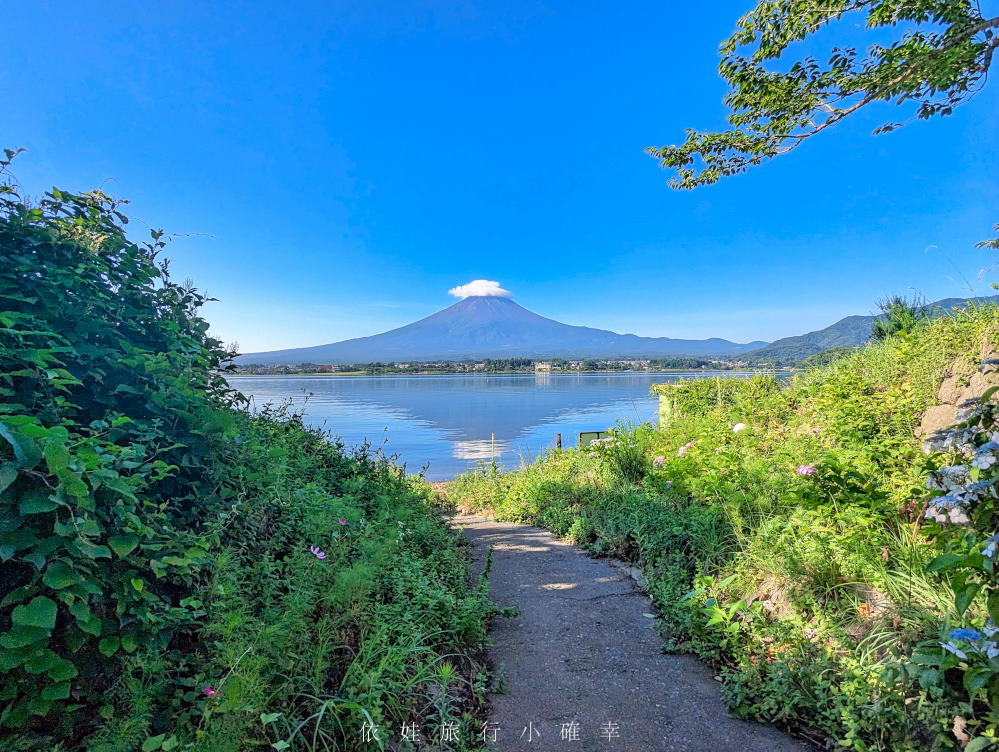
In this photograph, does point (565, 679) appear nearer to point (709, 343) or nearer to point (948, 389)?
point (948, 389)

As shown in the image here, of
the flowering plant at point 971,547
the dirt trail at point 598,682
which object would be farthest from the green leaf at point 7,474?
the flowering plant at point 971,547

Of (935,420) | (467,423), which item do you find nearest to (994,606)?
(935,420)

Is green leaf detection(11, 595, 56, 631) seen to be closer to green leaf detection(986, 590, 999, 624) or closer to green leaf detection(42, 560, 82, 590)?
green leaf detection(42, 560, 82, 590)

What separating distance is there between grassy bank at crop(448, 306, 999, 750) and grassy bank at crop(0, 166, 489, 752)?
1751 mm

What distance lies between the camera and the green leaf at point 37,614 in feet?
3.92

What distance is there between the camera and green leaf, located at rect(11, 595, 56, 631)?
1.20m

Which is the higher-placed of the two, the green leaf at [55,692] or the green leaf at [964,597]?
the green leaf at [55,692]

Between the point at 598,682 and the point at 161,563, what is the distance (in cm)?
255

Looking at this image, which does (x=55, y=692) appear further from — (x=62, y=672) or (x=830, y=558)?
(x=830, y=558)

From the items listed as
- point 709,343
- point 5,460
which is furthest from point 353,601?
point 709,343

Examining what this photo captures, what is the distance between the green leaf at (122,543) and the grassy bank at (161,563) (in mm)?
11

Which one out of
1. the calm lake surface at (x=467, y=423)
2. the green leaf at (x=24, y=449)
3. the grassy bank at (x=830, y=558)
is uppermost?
the green leaf at (x=24, y=449)

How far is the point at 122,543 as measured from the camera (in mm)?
1438

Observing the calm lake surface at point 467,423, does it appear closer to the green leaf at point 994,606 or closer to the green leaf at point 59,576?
the green leaf at point 59,576
